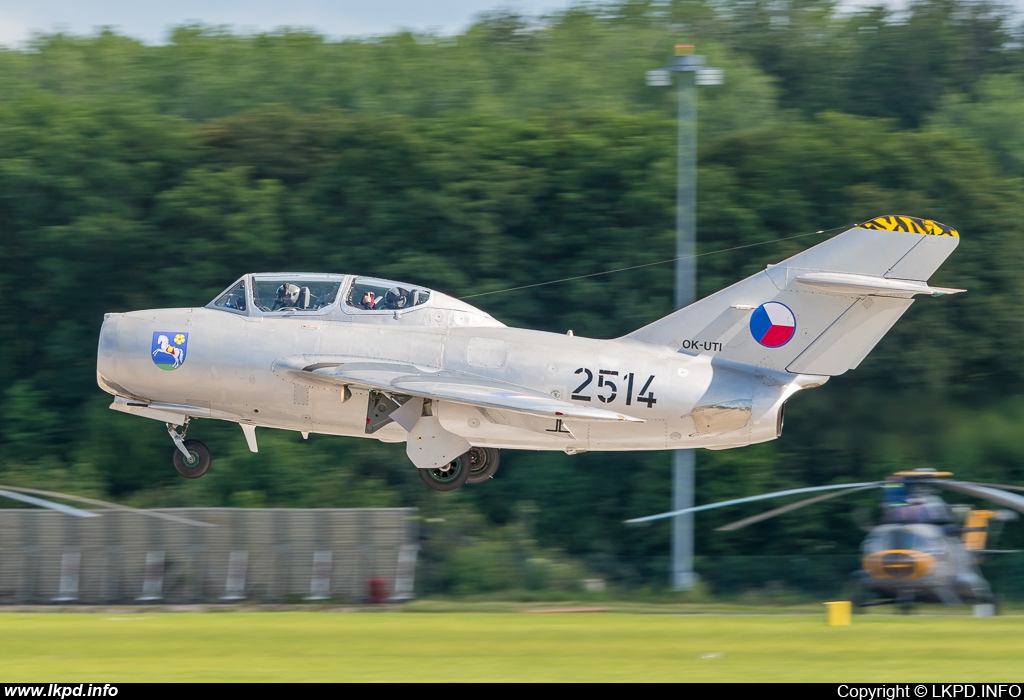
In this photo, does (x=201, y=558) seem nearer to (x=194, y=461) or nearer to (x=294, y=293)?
(x=194, y=461)

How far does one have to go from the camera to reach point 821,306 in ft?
73.2

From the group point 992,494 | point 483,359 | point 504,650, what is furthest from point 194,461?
point 992,494

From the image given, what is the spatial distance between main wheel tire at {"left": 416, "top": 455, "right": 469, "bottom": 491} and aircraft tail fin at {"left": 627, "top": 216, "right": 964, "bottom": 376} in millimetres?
3801

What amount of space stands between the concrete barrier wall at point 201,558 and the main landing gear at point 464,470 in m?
8.29

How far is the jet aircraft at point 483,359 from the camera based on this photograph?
21469 mm

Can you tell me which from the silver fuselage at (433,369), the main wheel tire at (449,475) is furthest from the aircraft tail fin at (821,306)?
the main wheel tire at (449,475)

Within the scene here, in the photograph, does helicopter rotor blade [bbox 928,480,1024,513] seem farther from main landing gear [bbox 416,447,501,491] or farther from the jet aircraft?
main landing gear [bbox 416,447,501,491]

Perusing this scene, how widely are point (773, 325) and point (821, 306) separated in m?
0.89

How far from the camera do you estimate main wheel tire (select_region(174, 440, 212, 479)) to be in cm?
2272

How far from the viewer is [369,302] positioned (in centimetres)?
2198

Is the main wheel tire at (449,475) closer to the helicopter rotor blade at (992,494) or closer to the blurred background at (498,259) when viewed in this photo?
the helicopter rotor blade at (992,494)

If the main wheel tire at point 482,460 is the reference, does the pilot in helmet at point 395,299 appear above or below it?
above

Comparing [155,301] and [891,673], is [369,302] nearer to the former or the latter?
[891,673]

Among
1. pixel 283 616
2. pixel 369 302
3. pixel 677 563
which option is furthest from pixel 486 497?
pixel 369 302
